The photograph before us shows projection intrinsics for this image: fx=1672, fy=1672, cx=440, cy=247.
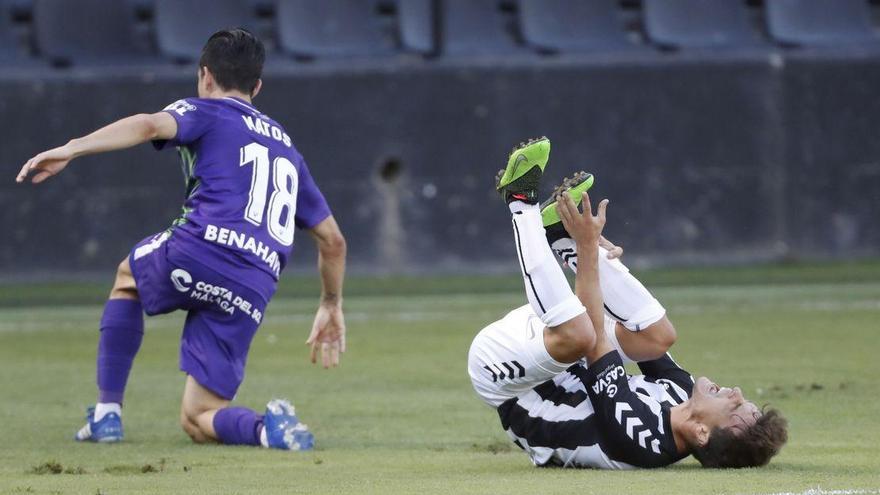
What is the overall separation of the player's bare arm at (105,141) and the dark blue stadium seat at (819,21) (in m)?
12.1

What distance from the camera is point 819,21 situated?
59.0 feet

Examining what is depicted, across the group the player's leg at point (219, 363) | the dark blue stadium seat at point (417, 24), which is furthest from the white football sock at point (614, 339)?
the dark blue stadium seat at point (417, 24)

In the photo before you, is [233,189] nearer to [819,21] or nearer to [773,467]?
[773,467]

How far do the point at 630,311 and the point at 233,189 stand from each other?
172 centimetres

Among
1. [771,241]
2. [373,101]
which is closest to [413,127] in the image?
[373,101]

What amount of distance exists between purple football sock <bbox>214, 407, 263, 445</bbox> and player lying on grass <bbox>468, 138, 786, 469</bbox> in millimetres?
1167

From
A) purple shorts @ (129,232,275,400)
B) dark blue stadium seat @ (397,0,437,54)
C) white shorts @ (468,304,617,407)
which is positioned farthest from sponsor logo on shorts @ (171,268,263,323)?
dark blue stadium seat @ (397,0,437,54)

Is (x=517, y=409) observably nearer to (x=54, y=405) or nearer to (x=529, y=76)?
(x=54, y=405)

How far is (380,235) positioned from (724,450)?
1069 cm

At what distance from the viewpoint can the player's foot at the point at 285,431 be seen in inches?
265

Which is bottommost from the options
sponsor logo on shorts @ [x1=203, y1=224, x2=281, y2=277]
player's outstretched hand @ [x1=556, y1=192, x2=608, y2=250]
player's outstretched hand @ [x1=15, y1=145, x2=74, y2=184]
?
sponsor logo on shorts @ [x1=203, y1=224, x2=281, y2=277]

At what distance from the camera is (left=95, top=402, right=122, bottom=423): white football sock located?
7.02 meters

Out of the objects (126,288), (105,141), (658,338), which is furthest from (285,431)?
(658,338)

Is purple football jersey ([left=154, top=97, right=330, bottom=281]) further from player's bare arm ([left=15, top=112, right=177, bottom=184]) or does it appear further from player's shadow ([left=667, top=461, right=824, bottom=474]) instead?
player's shadow ([left=667, top=461, right=824, bottom=474])
